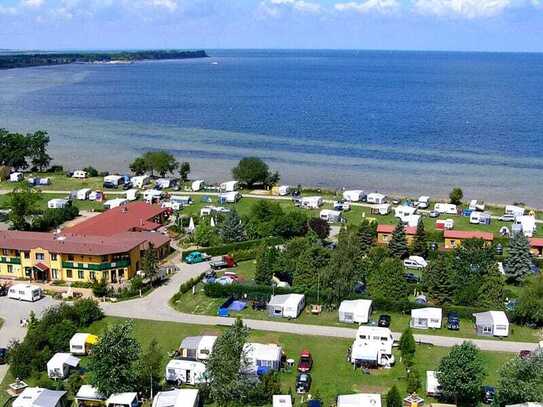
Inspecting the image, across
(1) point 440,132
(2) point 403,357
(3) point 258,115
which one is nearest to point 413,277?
(2) point 403,357

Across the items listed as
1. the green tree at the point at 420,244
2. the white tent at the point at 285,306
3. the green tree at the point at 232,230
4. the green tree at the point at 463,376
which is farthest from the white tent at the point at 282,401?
the green tree at the point at 232,230

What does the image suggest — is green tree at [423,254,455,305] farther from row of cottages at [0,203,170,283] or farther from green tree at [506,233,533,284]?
row of cottages at [0,203,170,283]

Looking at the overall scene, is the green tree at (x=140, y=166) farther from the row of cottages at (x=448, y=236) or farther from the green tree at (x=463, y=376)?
the green tree at (x=463, y=376)

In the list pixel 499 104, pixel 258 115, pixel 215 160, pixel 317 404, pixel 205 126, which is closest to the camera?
pixel 317 404

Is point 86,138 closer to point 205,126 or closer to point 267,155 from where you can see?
point 205,126

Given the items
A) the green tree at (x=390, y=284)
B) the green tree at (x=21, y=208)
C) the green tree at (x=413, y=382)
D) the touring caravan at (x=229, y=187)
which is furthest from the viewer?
the touring caravan at (x=229, y=187)
